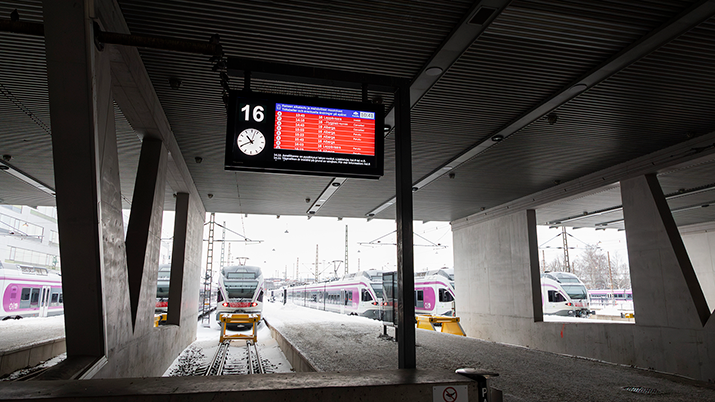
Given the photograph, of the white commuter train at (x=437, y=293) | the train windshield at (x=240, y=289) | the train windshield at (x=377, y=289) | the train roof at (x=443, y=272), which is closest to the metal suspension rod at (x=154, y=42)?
the train windshield at (x=240, y=289)

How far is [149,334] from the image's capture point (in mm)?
7863

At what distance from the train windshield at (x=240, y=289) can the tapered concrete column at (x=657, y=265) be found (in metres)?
15.7

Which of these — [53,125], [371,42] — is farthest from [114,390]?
[371,42]

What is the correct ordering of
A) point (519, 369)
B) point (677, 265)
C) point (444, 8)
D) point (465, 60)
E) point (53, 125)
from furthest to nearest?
point (677, 265)
point (519, 369)
point (465, 60)
point (444, 8)
point (53, 125)

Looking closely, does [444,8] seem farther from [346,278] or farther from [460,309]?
[346,278]

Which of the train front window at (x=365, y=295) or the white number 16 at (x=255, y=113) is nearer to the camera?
the white number 16 at (x=255, y=113)

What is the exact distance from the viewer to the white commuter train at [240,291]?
2020cm

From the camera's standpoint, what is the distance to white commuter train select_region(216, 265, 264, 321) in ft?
66.3

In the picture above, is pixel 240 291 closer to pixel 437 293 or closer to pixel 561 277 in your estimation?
pixel 437 293

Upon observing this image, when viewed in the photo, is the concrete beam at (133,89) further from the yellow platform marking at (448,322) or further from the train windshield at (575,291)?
the train windshield at (575,291)

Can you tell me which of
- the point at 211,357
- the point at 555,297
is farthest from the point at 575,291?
the point at 211,357

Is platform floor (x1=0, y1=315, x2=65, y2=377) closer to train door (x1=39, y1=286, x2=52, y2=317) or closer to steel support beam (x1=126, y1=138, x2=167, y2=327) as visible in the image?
steel support beam (x1=126, y1=138, x2=167, y2=327)

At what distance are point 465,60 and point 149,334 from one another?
696 cm

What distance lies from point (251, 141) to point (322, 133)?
0.77 m
